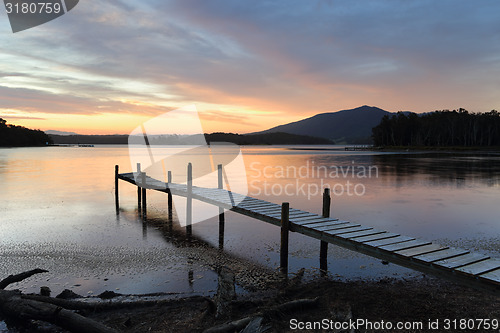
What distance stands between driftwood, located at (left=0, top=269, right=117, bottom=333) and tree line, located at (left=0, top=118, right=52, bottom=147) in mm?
178237

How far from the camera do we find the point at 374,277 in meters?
8.36

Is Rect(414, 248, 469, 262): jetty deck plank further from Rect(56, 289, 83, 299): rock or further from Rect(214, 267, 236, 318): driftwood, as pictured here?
Rect(56, 289, 83, 299): rock

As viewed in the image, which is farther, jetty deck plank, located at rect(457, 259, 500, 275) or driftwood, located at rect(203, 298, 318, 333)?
jetty deck plank, located at rect(457, 259, 500, 275)

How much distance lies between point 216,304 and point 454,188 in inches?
993

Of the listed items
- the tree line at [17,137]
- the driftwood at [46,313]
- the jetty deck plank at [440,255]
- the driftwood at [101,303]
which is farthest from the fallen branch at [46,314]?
the tree line at [17,137]

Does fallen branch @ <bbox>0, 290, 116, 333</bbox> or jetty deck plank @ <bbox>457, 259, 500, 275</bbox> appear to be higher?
jetty deck plank @ <bbox>457, 259, 500, 275</bbox>

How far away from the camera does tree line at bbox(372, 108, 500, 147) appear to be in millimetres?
106250

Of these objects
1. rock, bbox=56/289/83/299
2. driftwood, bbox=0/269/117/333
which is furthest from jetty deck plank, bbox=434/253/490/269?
rock, bbox=56/289/83/299

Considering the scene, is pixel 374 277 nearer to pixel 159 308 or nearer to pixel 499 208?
pixel 159 308

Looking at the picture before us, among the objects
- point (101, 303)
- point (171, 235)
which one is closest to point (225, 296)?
point (101, 303)

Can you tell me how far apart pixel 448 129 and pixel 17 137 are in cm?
18367

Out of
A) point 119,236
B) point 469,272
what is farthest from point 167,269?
point 469,272

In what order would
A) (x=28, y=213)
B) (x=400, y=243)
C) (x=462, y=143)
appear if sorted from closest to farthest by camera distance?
(x=400, y=243) < (x=28, y=213) < (x=462, y=143)

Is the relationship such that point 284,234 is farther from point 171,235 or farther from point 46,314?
point 46,314
